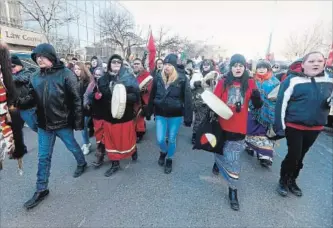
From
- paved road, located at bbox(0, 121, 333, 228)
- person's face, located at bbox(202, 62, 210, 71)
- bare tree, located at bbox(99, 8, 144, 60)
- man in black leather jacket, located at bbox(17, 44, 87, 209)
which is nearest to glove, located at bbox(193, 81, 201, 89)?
person's face, located at bbox(202, 62, 210, 71)

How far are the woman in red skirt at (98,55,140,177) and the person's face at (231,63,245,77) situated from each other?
5.00 ft

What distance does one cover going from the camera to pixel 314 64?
2832 millimetres

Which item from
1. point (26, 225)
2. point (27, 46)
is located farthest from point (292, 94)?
point (27, 46)

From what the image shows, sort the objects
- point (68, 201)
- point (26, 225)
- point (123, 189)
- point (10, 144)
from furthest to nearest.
A: point (123, 189)
point (68, 201)
point (26, 225)
point (10, 144)

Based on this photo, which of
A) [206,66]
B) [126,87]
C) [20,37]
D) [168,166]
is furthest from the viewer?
[20,37]

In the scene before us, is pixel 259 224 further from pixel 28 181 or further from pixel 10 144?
pixel 28 181

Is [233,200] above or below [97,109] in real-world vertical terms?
below

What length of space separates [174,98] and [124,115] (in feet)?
2.76

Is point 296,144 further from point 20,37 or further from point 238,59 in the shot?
point 20,37

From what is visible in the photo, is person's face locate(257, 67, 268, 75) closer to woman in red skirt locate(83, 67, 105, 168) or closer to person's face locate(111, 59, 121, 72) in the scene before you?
person's face locate(111, 59, 121, 72)

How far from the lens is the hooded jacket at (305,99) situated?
2.87 m

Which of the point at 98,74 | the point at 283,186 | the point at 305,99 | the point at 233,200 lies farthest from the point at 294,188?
the point at 98,74

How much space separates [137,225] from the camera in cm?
255

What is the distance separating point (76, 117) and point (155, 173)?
1584 millimetres
